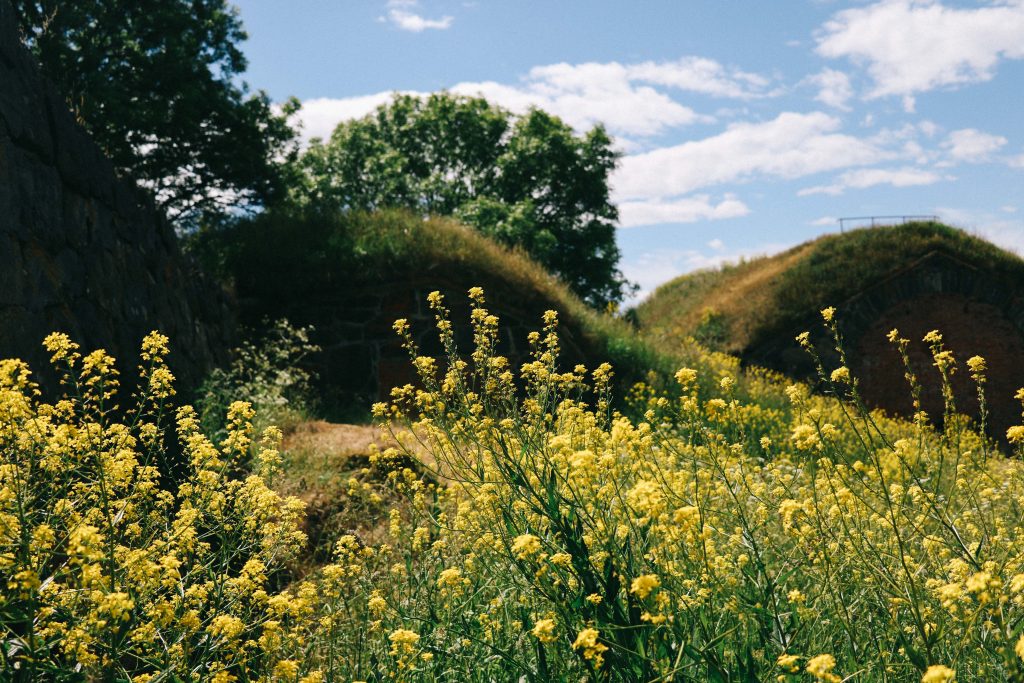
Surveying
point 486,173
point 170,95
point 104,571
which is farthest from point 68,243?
point 486,173

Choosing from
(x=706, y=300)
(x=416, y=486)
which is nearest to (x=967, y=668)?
(x=416, y=486)

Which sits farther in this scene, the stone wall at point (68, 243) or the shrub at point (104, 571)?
the stone wall at point (68, 243)

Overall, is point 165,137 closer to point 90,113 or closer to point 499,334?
point 90,113

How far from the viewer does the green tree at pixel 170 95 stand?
1686 centimetres

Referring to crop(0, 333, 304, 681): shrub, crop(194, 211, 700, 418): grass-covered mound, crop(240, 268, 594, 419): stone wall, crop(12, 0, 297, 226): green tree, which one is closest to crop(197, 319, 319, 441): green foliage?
crop(240, 268, 594, 419): stone wall

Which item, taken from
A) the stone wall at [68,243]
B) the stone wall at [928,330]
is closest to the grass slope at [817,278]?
the stone wall at [928,330]

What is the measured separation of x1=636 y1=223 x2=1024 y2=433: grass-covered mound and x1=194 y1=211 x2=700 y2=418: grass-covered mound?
639cm

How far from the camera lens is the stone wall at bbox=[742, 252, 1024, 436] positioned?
55.9 feet

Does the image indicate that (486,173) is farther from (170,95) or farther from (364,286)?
(364,286)

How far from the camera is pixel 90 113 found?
16141mm

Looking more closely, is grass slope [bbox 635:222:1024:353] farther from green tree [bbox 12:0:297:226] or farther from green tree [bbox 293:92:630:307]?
green tree [bbox 12:0:297:226]

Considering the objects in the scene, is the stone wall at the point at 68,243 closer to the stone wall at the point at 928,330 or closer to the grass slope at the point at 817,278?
the grass slope at the point at 817,278

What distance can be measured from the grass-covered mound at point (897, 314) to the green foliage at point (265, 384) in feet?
29.3

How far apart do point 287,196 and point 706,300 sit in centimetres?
1105
